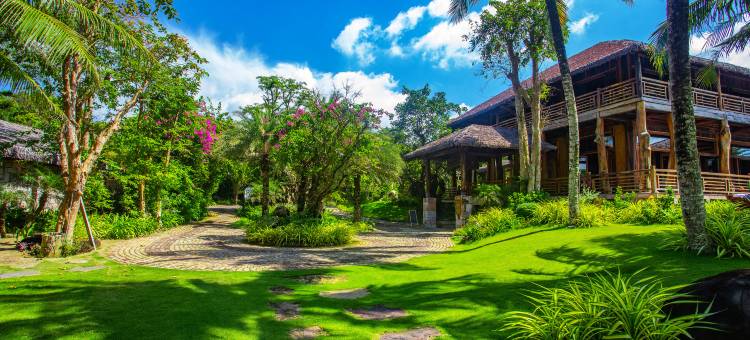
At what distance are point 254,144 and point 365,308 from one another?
13667mm

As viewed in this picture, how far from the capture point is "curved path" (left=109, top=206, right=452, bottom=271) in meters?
8.55

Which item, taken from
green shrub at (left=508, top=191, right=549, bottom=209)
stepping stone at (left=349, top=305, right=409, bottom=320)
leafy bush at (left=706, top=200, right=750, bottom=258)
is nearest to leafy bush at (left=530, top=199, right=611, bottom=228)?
green shrub at (left=508, top=191, right=549, bottom=209)

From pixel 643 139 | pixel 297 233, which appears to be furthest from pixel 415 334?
pixel 643 139

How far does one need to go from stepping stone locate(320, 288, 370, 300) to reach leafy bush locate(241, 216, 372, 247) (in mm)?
6463

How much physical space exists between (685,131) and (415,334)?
569cm

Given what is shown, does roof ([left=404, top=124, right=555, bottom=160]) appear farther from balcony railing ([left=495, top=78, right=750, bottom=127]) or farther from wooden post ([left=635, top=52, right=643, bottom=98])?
wooden post ([left=635, top=52, right=643, bottom=98])

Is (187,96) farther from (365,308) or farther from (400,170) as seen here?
(365,308)

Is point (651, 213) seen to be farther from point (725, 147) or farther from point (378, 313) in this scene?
point (725, 147)

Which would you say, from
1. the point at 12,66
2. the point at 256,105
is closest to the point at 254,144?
the point at 256,105

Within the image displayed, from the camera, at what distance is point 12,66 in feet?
23.2

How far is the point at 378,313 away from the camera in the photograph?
186 inches

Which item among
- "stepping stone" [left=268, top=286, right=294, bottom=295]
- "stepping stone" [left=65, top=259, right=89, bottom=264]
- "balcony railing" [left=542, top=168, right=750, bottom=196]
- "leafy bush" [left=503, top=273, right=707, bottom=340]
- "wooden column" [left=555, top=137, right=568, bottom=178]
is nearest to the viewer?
"leafy bush" [left=503, top=273, right=707, bottom=340]

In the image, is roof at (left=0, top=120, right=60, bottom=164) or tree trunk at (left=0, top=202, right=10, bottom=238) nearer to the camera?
tree trunk at (left=0, top=202, right=10, bottom=238)

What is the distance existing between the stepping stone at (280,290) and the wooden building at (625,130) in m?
12.7
